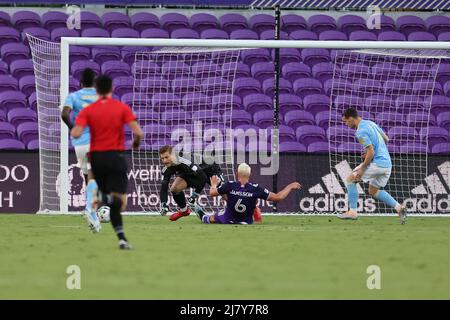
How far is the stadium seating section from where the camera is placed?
22.1 m

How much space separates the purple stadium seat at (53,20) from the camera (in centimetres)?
2503

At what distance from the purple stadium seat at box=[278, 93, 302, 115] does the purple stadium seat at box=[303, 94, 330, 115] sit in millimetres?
148

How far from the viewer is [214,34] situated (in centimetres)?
2483

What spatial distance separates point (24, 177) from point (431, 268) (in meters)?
11.4

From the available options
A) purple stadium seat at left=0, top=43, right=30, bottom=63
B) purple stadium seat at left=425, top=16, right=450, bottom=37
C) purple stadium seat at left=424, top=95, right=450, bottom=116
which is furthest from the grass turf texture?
purple stadium seat at left=425, top=16, right=450, bottom=37

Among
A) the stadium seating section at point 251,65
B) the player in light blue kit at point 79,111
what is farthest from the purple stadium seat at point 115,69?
the player in light blue kit at point 79,111

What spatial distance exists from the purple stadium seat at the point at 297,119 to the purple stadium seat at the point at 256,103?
1.45 feet

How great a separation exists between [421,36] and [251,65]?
14.3ft

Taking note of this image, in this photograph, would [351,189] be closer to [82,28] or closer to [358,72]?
[358,72]

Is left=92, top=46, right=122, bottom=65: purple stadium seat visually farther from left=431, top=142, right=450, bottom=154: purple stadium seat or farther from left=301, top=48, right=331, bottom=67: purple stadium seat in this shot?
left=431, top=142, right=450, bottom=154: purple stadium seat

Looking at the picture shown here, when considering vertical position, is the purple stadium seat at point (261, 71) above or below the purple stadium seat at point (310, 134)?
above

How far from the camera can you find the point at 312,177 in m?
20.3

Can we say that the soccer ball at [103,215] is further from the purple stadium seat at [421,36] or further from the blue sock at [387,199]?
the purple stadium seat at [421,36]

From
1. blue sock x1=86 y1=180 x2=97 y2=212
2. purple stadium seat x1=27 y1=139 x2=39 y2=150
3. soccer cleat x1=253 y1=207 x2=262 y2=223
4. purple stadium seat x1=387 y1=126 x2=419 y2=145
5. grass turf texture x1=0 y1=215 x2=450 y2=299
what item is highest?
purple stadium seat x1=387 y1=126 x2=419 y2=145
